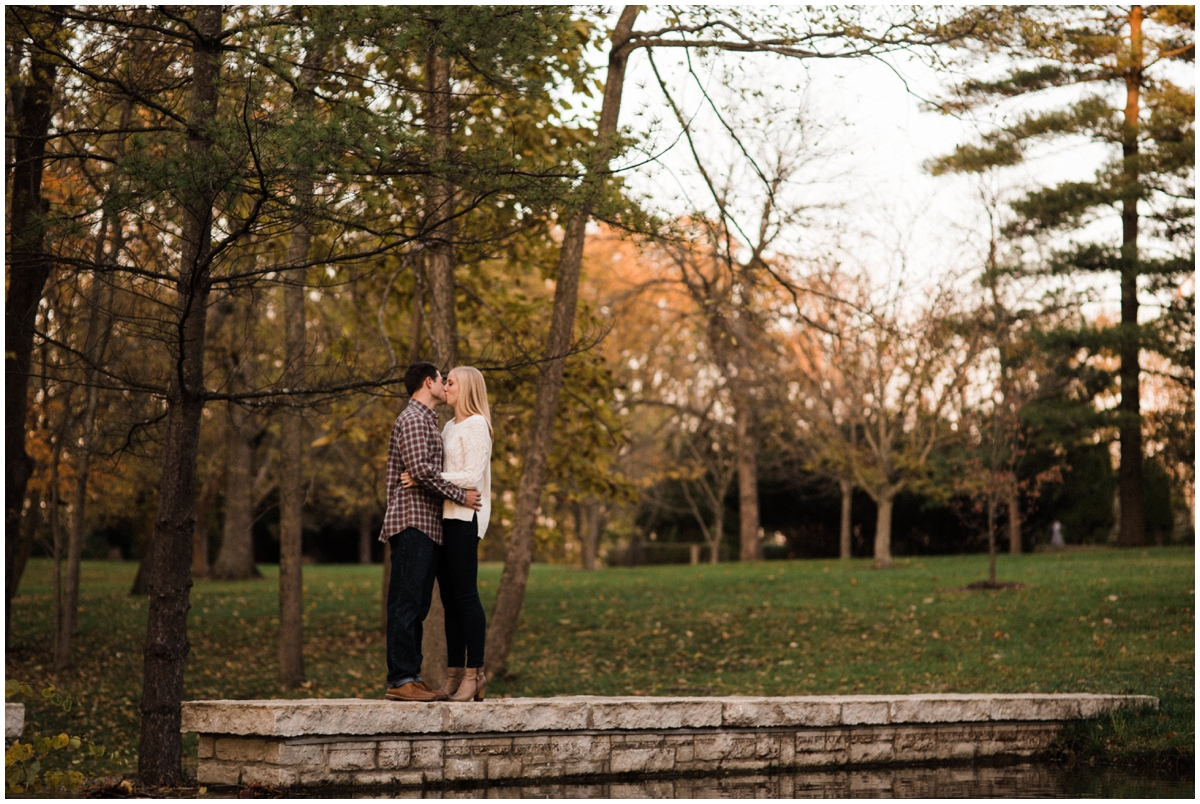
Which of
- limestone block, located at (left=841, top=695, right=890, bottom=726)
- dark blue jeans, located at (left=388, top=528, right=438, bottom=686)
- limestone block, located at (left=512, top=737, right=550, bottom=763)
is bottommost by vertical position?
limestone block, located at (left=512, top=737, right=550, bottom=763)

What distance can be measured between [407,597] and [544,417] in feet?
18.6

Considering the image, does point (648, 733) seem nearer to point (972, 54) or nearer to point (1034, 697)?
point (1034, 697)

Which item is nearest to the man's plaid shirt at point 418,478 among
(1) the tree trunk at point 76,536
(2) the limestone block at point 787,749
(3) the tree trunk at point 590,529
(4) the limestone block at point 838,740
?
(2) the limestone block at point 787,749

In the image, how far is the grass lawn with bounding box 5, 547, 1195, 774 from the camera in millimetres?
10734

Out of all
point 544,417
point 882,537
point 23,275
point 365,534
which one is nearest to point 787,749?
point 544,417

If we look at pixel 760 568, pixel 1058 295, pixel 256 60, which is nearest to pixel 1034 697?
pixel 256 60

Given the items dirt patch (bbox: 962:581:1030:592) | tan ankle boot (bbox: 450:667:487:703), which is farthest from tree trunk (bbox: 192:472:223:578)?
tan ankle boot (bbox: 450:667:487:703)

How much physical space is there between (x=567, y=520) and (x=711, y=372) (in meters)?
15.3

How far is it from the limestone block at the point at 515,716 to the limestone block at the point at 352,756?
43 centimetres

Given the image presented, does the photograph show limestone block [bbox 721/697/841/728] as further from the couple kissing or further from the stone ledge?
the couple kissing

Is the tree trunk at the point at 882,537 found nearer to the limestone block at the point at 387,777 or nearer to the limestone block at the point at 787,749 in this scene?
the limestone block at the point at 787,749

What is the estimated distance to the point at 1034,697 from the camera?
777 centimetres

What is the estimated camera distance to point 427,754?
6.14m

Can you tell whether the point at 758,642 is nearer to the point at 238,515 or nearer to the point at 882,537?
the point at 882,537
